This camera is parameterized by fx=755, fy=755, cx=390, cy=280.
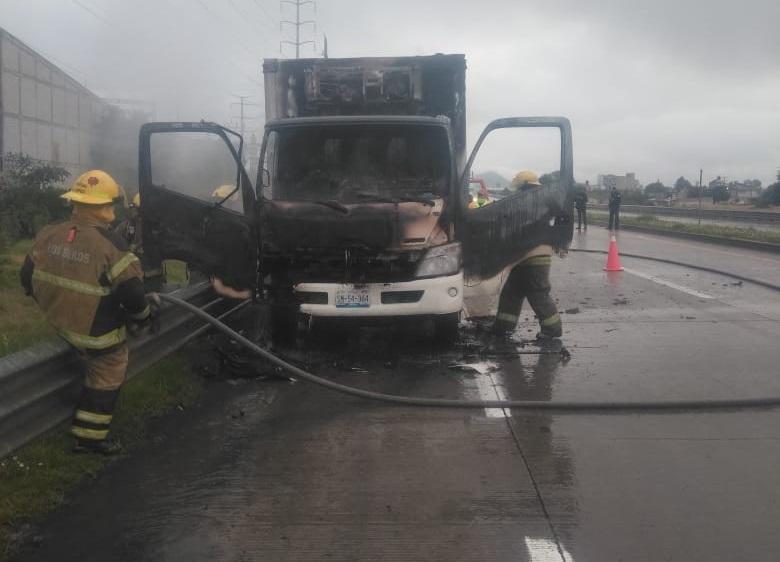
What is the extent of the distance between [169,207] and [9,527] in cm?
380

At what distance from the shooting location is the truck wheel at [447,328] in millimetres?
7525

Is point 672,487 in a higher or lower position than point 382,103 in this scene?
lower

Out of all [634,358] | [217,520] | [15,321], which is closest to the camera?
[217,520]

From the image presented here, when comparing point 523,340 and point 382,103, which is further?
point 382,103

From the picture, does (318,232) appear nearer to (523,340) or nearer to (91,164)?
(523,340)

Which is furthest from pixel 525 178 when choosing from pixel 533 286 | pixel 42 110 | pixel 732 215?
pixel 732 215

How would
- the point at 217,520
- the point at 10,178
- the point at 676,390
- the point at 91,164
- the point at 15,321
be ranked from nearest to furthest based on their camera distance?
1. the point at 217,520
2. the point at 676,390
3. the point at 15,321
4. the point at 10,178
5. the point at 91,164

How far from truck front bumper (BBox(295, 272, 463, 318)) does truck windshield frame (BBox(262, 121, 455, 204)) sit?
3.65 ft

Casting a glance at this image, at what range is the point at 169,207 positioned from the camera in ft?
22.8

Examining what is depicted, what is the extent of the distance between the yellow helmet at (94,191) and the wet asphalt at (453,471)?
1.59m

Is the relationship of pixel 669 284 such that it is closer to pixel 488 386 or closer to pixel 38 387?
pixel 488 386

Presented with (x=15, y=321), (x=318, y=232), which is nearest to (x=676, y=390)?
(x=318, y=232)

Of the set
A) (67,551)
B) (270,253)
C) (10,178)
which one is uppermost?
(10,178)

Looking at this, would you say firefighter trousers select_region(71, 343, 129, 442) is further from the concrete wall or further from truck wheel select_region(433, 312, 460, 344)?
the concrete wall
